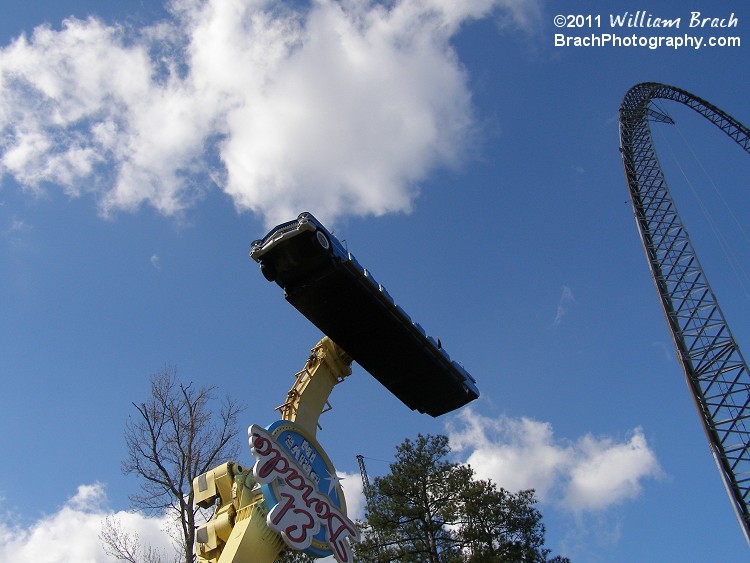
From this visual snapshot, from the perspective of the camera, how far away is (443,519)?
1099 inches

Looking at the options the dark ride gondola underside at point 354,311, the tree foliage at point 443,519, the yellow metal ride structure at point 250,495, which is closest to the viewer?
the yellow metal ride structure at point 250,495

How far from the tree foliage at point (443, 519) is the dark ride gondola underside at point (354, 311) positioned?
9021 mm

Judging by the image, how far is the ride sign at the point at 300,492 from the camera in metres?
15.0

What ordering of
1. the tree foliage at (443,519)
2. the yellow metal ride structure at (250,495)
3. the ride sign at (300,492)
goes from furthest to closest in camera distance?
the tree foliage at (443,519), the ride sign at (300,492), the yellow metal ride structure at (250,495)

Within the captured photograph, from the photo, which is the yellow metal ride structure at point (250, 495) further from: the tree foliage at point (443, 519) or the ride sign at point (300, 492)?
the tree foliage at point (443, 519)

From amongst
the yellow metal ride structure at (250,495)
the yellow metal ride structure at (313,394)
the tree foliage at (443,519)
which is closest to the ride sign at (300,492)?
the yellow metal ride structure at (313,394)

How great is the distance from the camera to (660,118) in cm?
4331

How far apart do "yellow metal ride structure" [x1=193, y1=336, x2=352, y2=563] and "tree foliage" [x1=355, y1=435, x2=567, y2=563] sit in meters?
11.4

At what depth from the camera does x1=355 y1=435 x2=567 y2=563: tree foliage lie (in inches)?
1074

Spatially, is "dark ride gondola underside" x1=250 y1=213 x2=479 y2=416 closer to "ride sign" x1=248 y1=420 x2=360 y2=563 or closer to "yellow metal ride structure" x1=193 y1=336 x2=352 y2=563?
"yellow metal ride structure" x1=193 y1=336 x2=352 y2=563

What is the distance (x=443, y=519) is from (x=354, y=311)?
1365 cm

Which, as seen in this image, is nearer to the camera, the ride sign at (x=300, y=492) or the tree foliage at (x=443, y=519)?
the ride sign at (x=300, y=492)

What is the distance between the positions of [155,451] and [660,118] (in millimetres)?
38707

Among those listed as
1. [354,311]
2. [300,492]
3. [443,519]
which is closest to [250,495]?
[300,492]
